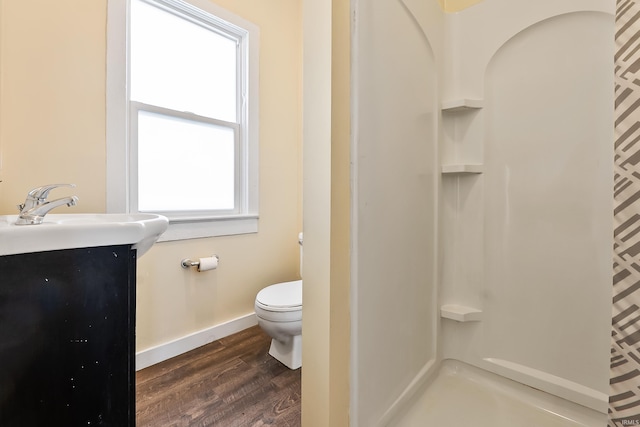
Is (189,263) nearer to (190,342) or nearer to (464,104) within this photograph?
(190,342)

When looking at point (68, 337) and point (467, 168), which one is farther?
point (467, 168)

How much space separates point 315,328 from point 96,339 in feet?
2.01

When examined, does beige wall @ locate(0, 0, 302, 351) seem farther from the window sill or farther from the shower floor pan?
the shower floor pan

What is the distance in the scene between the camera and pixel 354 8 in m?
0.79

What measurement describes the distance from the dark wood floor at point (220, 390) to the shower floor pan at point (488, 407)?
55 cm

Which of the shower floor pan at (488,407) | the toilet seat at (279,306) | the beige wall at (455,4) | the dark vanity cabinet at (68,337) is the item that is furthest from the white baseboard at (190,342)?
the beige wall at (455,4)

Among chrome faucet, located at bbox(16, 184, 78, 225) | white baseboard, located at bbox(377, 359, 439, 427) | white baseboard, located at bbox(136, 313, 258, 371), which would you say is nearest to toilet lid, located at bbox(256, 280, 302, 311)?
white baseboard, located at bbox(136, 313, 258, 371)

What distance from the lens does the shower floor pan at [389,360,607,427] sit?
104 centimetres

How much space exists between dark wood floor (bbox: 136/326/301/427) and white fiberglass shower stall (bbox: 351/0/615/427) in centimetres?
56

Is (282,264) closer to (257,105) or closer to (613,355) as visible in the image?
(257,105)

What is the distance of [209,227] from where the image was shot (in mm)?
1768

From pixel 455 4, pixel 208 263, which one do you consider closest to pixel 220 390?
pixel 208 263

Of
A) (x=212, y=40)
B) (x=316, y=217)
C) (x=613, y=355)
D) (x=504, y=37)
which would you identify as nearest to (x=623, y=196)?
(x=613, y=355)

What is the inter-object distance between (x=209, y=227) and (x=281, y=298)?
68cm
